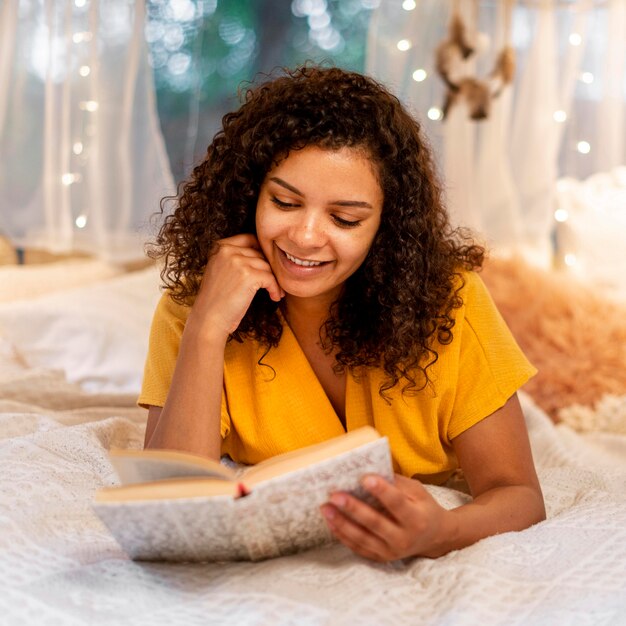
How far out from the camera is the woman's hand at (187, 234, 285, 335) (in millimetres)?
1383

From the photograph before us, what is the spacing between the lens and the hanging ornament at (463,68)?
2.93m

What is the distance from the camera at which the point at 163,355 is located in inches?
59.8

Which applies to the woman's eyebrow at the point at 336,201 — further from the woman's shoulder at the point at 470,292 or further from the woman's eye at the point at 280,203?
the woman's shoulder at the point at 470,292

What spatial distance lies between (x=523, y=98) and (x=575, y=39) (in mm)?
242

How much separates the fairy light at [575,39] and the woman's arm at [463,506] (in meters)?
1.93

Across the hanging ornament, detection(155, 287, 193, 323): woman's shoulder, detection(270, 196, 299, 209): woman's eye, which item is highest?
the hanging ornament

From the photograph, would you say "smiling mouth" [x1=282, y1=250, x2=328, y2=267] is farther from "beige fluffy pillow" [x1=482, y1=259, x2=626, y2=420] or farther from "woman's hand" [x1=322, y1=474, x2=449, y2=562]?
"beige fluffy pillow" [x1=482, y1=259, x2=626, y2=420]

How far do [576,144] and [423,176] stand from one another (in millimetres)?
1829

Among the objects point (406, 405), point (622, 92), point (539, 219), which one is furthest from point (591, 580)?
→ point (622, 92)

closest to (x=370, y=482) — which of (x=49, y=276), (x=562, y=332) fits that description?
(x=562, y=332)

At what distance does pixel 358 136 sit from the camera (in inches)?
51.9

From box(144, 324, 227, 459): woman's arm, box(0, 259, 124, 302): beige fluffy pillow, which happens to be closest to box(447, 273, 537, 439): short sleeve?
box(144, 324, 227, 459): woman's arm

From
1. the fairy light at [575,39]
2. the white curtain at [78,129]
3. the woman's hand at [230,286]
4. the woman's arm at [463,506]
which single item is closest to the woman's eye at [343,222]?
the woman's hand at [230,286]

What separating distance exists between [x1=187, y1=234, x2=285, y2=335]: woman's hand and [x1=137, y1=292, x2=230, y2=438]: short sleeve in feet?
0.42
